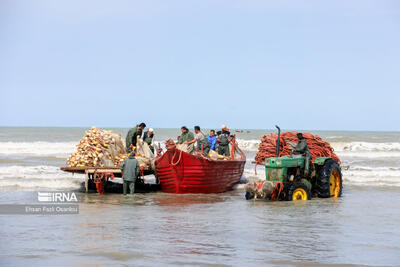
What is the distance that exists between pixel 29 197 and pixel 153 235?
275 inches

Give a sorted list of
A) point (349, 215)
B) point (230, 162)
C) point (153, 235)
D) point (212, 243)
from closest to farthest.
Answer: point (212, 243), point (153, 235), point (349, 215), point (230, 162)

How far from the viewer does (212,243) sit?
8.98m

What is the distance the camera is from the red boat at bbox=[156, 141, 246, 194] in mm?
15250

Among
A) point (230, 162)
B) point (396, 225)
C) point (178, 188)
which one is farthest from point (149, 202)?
point (396, 225)

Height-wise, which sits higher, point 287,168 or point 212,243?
point 287,168

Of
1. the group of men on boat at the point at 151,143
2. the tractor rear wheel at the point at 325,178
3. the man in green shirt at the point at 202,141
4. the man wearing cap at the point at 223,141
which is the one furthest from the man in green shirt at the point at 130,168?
the tractor rear wheel at the point at 325,178

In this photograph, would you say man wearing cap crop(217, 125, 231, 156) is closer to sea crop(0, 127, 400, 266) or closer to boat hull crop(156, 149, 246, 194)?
boat hull crop(156, 149, 246, 194)

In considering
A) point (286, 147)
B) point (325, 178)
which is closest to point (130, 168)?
point (286, 147)

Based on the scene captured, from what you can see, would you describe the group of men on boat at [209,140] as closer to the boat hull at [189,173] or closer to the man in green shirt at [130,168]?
the boat hull at [189,173]

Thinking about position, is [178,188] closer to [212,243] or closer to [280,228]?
[280,228]

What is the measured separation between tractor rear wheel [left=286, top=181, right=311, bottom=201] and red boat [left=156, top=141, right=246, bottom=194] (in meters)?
2.66

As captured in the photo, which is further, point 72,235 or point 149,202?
point 149,202

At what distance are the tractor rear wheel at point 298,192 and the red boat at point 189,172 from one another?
2659 millimetres

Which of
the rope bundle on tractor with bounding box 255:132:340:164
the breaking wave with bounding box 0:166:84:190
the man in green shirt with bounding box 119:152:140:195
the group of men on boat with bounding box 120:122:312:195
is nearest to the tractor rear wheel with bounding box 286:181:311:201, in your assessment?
the group of men on boat with bounding box 120:122:312:195
